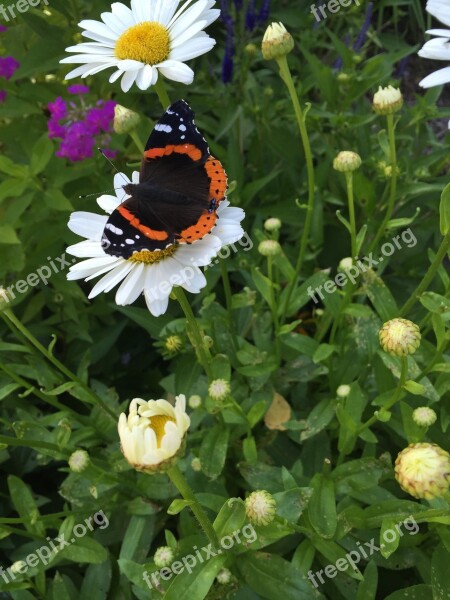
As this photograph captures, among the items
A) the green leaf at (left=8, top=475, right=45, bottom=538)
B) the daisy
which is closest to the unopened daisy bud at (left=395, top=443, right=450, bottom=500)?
the daisy

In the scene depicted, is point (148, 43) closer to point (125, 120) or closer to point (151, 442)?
point (125, 120)

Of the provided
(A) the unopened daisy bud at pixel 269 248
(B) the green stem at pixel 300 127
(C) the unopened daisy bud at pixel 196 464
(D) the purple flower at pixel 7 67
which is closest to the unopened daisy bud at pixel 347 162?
(B) the green stem at pixel 300 127

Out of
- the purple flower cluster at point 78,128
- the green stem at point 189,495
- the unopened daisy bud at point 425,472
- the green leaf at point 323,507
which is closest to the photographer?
the unopened daisy bud at point 425,472

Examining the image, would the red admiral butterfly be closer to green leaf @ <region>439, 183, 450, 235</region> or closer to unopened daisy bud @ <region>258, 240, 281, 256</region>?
unopened daisy bud @ <region>258, 240, 281, 256</region>

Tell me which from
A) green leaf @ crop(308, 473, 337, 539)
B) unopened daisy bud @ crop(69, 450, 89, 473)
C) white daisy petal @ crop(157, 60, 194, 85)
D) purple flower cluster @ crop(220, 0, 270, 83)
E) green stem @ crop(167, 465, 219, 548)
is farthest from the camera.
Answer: purple flower cluster @ crop(220, 0, 270, 83)

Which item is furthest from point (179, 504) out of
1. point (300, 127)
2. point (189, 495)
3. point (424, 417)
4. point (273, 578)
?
point (300, 127)

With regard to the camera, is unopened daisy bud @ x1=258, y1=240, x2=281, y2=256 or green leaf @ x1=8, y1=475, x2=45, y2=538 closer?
unopened daisy bud @ x1=258, y1=240, x2=281, y2=256

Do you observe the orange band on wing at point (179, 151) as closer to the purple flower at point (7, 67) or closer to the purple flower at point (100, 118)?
the purple flower at point (100, 118)
